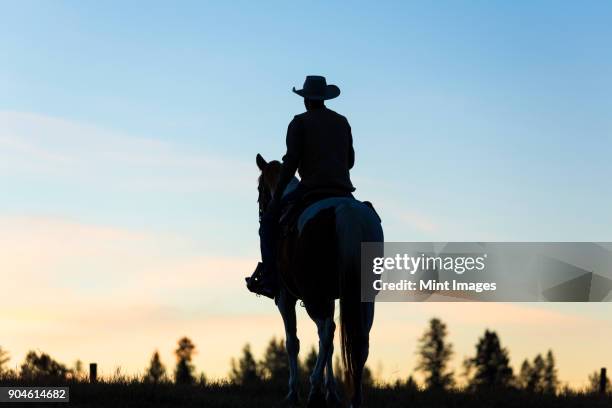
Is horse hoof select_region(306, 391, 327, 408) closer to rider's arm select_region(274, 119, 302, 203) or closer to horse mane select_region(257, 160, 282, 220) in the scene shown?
rider's arm select_region(274, 119, 302, 203)

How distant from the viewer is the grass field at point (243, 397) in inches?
634

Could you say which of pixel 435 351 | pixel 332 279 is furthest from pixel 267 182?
pixel 435 351

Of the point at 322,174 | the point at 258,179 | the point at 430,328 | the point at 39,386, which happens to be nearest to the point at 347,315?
the point at 322,174

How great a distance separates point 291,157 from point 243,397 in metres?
4.13

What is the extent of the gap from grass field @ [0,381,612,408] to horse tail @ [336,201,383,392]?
2218 mm

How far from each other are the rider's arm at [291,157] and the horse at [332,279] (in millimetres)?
887

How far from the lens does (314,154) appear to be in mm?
15523

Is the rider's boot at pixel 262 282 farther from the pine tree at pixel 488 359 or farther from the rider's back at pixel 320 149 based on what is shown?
the pine tree at pixel 488 359

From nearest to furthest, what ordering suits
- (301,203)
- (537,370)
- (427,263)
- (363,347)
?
1. (363,347)
2. (301,203)
3. (427,263)
4. (537,370)

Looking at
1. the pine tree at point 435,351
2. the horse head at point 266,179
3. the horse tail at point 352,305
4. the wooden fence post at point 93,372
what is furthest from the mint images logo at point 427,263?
the pine tree at point 435,351

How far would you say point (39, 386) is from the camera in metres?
17.6

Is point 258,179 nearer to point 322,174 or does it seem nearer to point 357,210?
point 322,174

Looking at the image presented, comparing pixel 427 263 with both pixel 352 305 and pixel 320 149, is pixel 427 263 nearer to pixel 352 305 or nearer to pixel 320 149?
pixel 320 149

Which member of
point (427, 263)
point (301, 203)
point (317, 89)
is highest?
point (317, 89)
